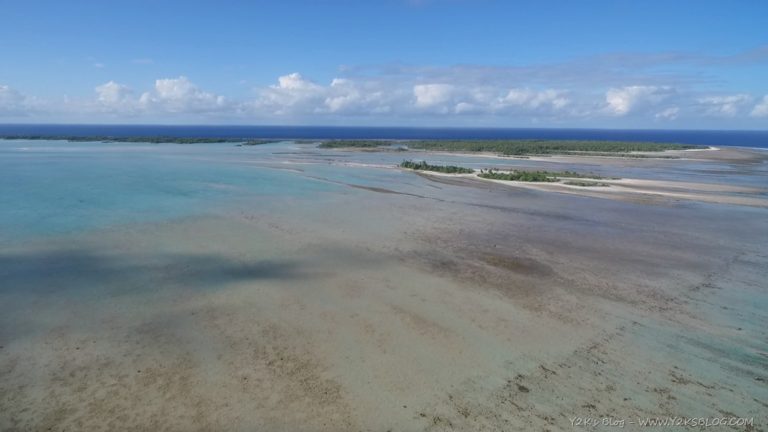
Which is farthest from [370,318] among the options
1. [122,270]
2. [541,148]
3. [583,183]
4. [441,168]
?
[541,148]

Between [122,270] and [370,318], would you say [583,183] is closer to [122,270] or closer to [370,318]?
[370,318]

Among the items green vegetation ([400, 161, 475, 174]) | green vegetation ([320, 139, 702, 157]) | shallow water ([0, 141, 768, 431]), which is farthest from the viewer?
green vegetation ([320, 139, 702, 157])

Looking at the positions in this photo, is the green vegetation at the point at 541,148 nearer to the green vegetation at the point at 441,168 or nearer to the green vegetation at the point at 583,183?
the green vegetation at the point at 441,168

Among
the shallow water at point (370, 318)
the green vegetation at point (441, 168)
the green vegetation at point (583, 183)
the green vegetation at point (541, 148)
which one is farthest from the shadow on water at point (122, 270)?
the green vegetation at point (541, 148)

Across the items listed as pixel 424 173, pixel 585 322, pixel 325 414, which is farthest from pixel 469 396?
pixel 424 173

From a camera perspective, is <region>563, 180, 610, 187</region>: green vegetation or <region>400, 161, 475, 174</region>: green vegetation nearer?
<region>563, 180, 610, 187</region>: green vegetation

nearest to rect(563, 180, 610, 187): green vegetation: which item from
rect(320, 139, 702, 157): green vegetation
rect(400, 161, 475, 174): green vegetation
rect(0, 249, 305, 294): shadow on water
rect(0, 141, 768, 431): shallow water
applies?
rect(400, 161, 475, 174): green vegetation

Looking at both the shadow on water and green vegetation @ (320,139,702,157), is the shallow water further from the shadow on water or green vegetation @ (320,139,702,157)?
green vegetation @ (320,139,702,157)

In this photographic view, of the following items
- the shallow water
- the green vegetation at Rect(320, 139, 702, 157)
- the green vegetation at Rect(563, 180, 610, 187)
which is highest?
the green vegetation at Rect(320, 139, 702, 157)
